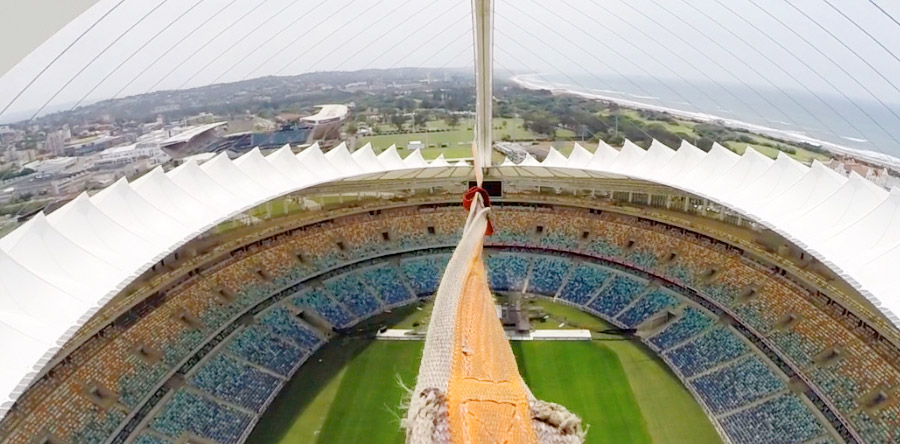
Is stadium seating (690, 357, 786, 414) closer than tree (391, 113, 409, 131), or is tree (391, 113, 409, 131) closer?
stadium seating (690, 357, 786, 414)

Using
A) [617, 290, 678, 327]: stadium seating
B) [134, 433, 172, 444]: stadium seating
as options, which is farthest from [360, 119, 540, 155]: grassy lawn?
[134, 433, 172, 444]: stadium seating

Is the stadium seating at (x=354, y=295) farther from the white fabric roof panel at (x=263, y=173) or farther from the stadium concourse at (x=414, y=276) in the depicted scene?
the white fabric roof panel at (x=263, y=173)

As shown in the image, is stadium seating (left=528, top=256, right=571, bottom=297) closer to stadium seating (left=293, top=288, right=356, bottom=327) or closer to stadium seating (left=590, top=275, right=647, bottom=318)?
stadium seating (left=590, top=275, right=647, bottom=318)

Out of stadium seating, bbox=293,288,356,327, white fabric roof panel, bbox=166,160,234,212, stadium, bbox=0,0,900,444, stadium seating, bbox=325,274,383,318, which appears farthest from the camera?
stadium seating, bbox=325,274,383,318

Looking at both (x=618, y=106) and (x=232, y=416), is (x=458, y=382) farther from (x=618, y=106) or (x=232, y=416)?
(x=618, y=106)

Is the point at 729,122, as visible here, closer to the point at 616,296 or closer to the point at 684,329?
the point at 616,296

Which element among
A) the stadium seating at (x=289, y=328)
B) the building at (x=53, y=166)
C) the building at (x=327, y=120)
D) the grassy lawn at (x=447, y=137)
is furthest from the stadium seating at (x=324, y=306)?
the building at (x=53, y=166)

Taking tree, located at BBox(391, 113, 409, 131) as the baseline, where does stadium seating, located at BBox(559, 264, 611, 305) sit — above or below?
below
